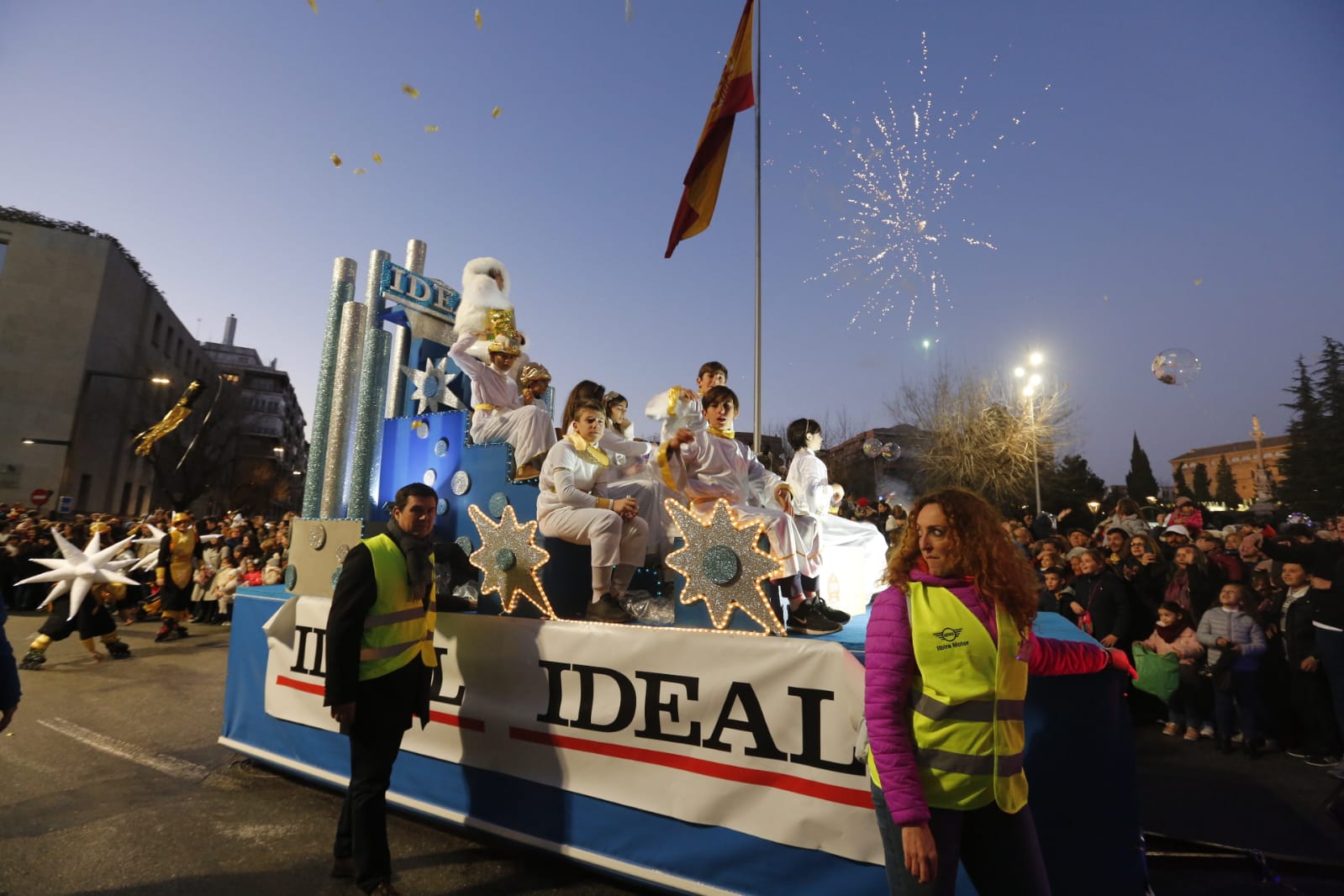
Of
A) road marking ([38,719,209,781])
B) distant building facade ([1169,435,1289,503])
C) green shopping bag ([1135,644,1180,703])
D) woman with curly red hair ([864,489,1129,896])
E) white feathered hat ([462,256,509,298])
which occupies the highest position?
distant building facade ([1169,435,1289,503])

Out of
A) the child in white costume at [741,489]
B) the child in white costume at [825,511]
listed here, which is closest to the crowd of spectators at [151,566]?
the child in white costume at [741,489]

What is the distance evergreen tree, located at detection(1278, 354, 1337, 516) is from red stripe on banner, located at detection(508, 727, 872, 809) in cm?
2599

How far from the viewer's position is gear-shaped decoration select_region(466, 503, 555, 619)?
3.79m

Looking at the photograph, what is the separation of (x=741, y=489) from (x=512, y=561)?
1.43 meters

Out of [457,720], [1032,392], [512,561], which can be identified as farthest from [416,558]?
[1032,392]

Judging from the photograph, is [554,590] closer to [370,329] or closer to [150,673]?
[370,329]

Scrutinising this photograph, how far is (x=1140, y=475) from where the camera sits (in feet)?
124

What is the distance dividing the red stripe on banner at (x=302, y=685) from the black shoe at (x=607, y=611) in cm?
211

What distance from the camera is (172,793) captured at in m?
4.55

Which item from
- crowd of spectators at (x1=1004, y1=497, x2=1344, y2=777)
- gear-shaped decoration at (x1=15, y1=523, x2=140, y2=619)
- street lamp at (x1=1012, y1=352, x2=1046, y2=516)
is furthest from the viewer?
street lamp at (x1=1012, y1=352, x2=1046, y2=516)

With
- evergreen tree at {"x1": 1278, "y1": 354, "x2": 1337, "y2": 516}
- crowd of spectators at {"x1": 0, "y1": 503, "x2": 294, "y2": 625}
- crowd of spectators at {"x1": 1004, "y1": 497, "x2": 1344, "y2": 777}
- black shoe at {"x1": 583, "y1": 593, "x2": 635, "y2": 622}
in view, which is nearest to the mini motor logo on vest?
black shoe at {"x1": 583, "y1": 593, "x2": 635, "y2": 622}

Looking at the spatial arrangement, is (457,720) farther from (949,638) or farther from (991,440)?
(991,440)

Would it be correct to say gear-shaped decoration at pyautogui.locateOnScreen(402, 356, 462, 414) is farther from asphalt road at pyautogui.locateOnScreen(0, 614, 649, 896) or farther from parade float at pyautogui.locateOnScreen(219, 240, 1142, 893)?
asphalt road at pyautogui.locateOnScreen(0, 614, 649, 896)

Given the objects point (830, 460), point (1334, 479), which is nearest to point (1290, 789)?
point (1334, 479)
